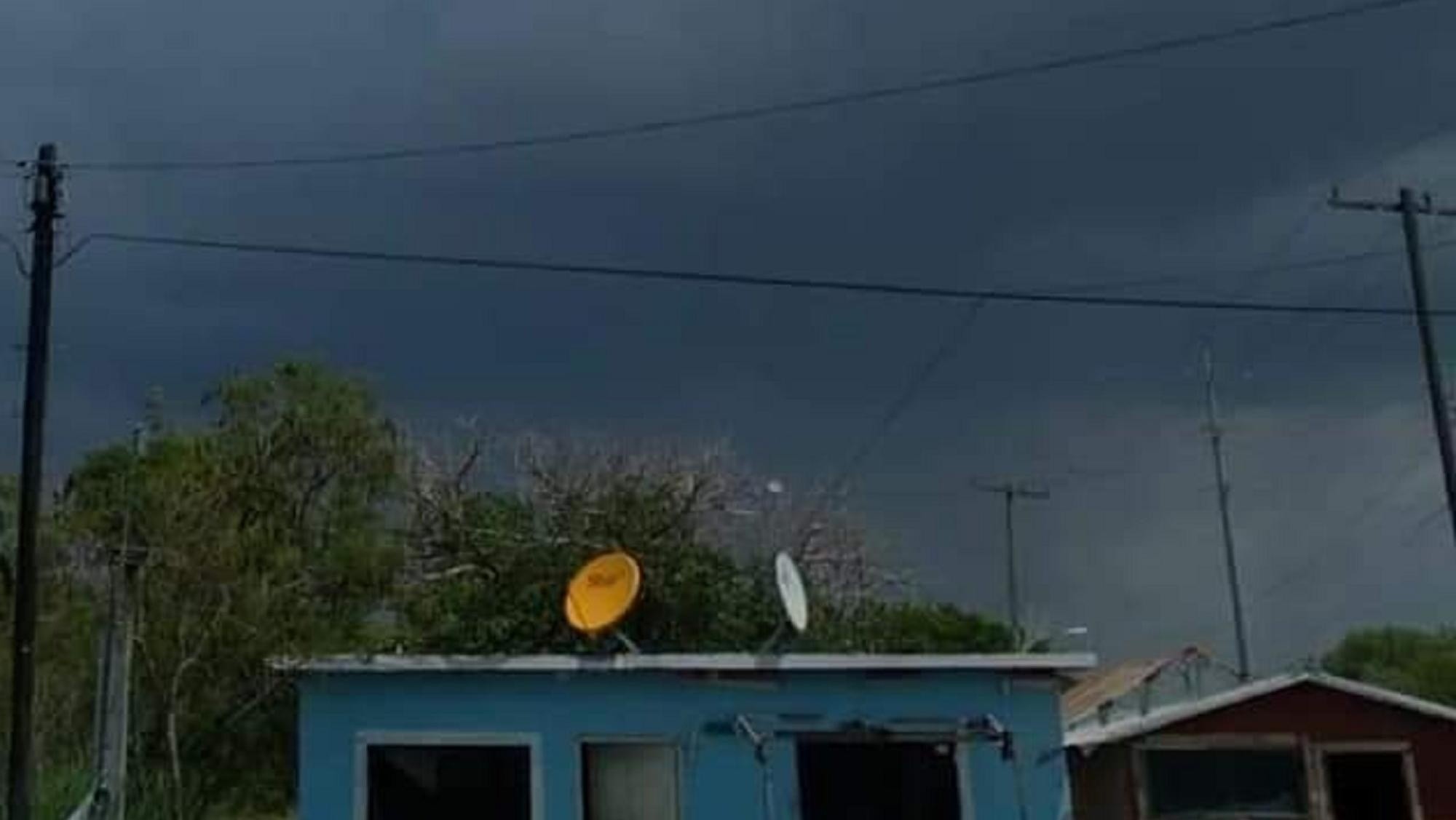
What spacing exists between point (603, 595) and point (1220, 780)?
24.1 ft

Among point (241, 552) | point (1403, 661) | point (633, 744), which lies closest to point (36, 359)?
point (241, 552)

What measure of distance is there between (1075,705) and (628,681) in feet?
28.0

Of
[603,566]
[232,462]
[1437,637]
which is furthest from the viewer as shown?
[1437,637]

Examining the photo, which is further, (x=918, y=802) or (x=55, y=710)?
(x=55, y=710)

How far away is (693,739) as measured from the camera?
13.9 metres

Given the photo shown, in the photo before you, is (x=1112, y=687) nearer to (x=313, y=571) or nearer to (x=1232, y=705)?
(x=1232, y=705)

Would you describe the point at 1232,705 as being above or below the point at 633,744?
above

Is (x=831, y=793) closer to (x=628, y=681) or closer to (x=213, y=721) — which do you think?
(x=628, y=681)

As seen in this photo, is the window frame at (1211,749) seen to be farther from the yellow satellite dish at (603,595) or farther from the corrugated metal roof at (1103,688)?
the yellow satellite dish at (603,595)

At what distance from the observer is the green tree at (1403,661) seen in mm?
51594

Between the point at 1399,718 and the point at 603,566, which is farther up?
the point at 603,566

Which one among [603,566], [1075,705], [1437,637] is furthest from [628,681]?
[1437,637]

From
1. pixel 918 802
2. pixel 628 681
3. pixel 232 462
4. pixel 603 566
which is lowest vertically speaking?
pixel 918 802

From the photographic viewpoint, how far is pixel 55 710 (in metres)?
19.8
